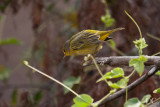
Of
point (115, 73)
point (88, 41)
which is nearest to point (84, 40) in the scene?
point (88, 41)

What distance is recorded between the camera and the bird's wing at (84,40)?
1.31m

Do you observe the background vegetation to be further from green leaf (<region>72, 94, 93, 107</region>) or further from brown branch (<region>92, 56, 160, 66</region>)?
green leaf (<region>72, 94, 93, 107</region>)

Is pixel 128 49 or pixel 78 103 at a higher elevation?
pixel 78 103

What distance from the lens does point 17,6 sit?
7.13 ft

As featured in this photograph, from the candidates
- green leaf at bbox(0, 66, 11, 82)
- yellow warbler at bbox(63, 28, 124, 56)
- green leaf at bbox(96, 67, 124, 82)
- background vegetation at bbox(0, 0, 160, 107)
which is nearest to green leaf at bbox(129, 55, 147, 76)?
green leaf at bbox(96, 67, 124, 82)

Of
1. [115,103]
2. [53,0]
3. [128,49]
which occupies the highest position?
[53,0]

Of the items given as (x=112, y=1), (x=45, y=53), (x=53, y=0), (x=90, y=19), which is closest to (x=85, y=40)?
(x=90, y=19)

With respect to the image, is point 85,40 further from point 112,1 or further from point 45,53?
point 45,53

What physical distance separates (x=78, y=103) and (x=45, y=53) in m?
2.13

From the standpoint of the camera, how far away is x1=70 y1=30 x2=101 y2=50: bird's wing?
131cm

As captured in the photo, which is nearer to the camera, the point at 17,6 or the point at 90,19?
the point at 90,19

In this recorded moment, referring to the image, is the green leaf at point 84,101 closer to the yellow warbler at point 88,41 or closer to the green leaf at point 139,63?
the green leaf at point 139,63

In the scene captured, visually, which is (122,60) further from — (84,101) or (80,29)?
(80,29)

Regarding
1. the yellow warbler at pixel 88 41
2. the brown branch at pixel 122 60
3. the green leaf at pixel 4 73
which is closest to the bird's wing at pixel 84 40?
the yellow warbler at pixel 88 41
